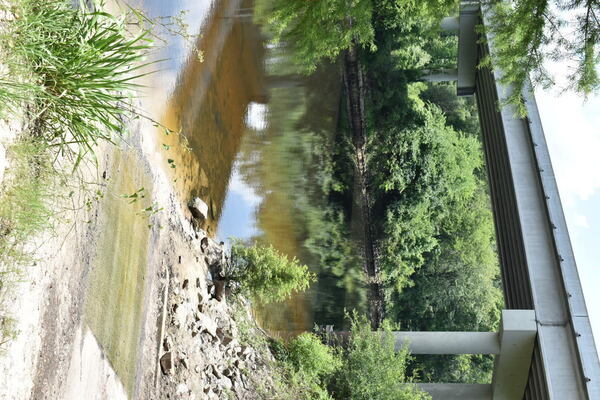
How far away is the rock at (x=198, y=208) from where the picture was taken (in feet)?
30.0

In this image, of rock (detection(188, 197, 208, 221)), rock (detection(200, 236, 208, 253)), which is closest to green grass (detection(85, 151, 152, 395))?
rock (detection(188, 197, 208, 221))

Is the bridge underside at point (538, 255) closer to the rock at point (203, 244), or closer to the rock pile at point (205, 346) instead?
the rock pile at point (205, 346)

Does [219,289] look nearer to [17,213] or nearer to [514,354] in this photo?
[514,354]

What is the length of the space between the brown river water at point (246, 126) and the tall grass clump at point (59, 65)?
368 centimetres

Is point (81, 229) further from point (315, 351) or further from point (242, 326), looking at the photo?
point (315, 351)

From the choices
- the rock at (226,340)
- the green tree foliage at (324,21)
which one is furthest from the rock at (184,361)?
the green tree foliage at (324,21)

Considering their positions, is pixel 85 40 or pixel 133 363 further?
pixel 133 363

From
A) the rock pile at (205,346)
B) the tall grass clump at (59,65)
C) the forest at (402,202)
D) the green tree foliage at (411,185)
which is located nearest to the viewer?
the tall grass clump at (59,65)

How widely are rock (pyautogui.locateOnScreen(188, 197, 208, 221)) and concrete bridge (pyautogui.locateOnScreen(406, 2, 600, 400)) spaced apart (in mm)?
4318

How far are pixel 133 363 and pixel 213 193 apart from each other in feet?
13.6

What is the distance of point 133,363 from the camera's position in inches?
251

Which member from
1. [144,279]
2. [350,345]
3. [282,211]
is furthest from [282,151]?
[144,279]

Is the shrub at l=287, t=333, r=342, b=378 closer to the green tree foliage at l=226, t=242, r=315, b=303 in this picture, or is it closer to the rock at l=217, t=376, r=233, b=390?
the green tree foliage at l=226, t=242, r=315, b=303

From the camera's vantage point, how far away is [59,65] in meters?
4.09
